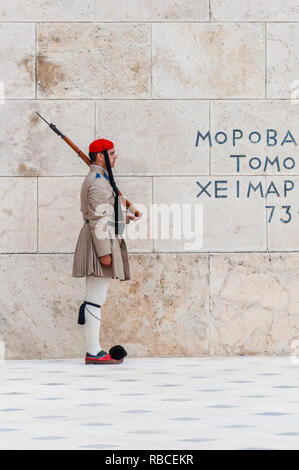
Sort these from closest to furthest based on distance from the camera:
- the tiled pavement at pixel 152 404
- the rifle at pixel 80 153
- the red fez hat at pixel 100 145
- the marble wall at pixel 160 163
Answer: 1. the tiled pavement at pixel 152 404
2. the red fez hat at pixel 100 145
3. the rifle at pixel 80 153
4. the marble wall at pixel 160 163

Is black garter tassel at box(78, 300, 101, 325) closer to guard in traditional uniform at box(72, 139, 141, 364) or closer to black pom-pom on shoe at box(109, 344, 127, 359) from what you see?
guard in traditional uniform at box(72, 139, 141, 364)

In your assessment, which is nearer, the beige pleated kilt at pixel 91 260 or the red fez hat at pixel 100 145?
the beige pleated kilt at pixel 91 260

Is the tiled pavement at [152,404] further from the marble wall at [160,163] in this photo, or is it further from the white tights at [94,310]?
the marble wall at [160,163]

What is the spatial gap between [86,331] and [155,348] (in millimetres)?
1015

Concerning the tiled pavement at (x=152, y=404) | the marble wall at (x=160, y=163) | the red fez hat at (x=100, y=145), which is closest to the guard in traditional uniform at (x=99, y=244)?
the red fez hat at (x=100, y=145)

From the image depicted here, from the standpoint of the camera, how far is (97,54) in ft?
41.3

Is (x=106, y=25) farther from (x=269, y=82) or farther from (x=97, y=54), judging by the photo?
(x=269, y=82)

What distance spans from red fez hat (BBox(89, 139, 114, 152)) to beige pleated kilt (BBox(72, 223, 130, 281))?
2.57ft

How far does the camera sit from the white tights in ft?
38.5

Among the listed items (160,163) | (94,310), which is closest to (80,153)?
(160,163)

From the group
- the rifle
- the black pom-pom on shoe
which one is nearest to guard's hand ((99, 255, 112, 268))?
the rifle

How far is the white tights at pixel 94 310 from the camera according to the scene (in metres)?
11.7

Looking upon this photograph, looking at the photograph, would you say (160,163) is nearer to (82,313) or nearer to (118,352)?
(82,313)
